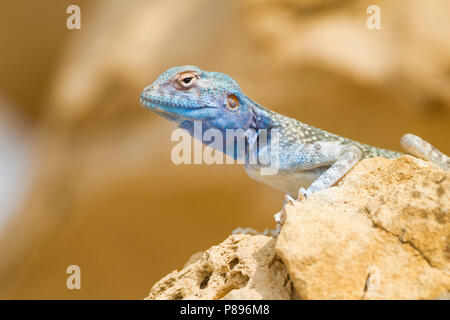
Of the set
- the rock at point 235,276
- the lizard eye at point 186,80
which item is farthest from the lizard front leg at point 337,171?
the lizard eye at point 186,80

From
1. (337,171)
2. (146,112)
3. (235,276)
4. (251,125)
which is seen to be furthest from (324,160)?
(146,112)

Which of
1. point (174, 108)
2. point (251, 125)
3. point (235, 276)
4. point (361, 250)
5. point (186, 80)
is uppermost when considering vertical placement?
point (186, 80)

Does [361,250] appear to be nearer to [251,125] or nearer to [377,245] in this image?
[377,245]

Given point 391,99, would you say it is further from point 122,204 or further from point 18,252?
point 18,252

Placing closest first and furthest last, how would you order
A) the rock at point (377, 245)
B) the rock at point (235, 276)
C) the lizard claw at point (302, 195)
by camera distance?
the rock at point (377, 245)
the rock at point (235, 276)
the lizard claw at point (302, 195)

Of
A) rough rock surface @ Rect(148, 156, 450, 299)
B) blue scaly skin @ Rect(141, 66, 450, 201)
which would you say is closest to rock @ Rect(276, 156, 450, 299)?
rough rock surface @ Rect(148, 156, 450, 299)

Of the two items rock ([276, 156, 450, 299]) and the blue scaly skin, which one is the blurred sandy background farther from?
rock ([276, 156, 450, 299])

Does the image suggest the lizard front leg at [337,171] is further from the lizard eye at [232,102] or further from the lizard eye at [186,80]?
the lizard eye at [186,80]

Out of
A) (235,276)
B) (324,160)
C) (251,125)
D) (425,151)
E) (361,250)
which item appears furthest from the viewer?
(251,125)
